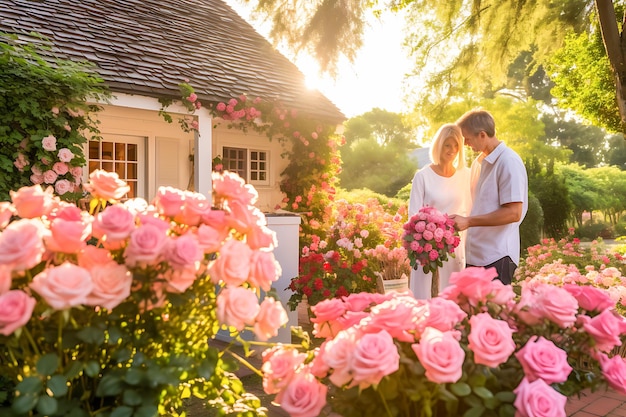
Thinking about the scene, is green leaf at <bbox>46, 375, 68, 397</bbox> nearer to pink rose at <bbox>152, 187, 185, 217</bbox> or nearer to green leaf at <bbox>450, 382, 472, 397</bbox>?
pink rose at <bbox>152, 187, 185, 217</bbox>

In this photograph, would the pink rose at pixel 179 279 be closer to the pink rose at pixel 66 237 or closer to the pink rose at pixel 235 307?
the pink rose at pixel 235 307

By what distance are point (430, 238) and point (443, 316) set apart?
73.8 inches

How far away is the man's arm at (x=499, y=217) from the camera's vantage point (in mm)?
3199

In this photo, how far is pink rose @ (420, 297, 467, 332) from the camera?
1312mm

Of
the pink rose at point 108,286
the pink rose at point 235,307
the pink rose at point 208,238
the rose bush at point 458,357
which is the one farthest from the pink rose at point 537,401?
the pink rose at point 108,286

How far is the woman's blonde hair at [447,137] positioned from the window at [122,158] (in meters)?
6.56

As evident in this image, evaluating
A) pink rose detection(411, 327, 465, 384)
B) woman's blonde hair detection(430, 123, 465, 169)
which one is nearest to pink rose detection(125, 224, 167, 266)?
pink rose detection(411, 327, 465, 384)

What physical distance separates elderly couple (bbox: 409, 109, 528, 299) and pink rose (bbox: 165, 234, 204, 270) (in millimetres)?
2320

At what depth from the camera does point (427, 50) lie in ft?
31.2

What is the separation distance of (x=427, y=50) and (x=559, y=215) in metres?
8.99

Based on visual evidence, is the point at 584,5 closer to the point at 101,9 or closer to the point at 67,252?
the point at 101,9

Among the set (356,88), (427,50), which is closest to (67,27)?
(356,88)

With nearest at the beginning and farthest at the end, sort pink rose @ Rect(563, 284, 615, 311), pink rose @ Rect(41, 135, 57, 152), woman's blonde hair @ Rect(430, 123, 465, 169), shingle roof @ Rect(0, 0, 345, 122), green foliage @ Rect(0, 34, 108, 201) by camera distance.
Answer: pink rose @ Rect(563, 284, 615, 311)
woman's blonde hair @ Rect(430, 123, 465, 169)
green foliage @ Rect(0, 34, 108, 201)
pink rose @ Rect(41, 135, 57, 152)
shingle roof @ Rect(0, 0, 345, 122)

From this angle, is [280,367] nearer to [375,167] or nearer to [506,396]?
[506,396]
